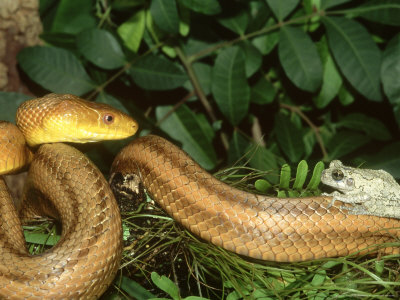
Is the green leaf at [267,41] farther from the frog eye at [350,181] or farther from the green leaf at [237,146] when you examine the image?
the frog eye at [350,181]

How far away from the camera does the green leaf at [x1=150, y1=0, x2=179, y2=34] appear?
138 inches

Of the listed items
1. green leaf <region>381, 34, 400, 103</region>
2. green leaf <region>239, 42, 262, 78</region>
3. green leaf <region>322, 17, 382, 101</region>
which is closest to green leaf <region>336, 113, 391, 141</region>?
green leaf <region>322, 17, 382, 101</region>

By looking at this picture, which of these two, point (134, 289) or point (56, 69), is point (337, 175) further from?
point (56, 69)

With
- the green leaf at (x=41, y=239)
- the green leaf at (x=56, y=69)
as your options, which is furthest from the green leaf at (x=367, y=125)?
the green leaf at (x=41, y=239)

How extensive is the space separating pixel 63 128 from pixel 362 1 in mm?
3169

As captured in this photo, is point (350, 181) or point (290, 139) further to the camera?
point (290, 139)

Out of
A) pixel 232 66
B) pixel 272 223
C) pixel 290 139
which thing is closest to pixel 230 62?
pixel 232 66

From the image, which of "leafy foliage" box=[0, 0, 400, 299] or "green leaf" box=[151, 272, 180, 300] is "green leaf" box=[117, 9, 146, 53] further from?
"green leaf" box=[151, 272, 180, 300]

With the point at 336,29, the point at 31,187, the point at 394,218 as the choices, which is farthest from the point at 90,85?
the point at 394,218

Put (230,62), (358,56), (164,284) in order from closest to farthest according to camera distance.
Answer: (164,284) < (358,56) < (230,62)

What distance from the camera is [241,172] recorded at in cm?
335

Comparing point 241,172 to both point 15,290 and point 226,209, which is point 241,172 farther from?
point 15,290

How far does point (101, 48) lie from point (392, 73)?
264 centimetres

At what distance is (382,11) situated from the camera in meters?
3.76
